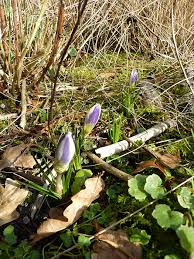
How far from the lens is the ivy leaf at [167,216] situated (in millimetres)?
1283

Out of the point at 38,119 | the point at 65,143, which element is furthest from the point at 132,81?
the point at 65,143

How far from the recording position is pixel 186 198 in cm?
139

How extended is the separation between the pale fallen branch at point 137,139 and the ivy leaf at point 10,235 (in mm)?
483

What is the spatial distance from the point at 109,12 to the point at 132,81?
3.13 ft

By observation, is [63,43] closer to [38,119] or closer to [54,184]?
[38,119]

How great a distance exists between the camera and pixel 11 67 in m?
2.07

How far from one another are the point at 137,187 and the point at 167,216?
17 centimetres

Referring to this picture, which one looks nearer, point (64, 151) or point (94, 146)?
point (64, 151)

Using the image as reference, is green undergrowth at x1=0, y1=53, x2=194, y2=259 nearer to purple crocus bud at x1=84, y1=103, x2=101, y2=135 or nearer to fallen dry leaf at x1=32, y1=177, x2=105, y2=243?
fallen dry leaf at x1=32, y1=177, x2=105, y2=243

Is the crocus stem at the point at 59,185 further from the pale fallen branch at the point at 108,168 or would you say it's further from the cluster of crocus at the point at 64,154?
the pale fallen branch at the point at 108,168

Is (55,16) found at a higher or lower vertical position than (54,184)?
higher

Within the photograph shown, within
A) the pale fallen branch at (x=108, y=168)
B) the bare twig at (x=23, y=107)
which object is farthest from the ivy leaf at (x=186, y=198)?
the bare twig at (x=23, y=107)

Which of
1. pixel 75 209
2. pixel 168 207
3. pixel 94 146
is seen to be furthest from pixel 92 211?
pixel 94 146

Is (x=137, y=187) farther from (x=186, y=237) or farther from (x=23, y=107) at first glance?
(x=23, y=107)
